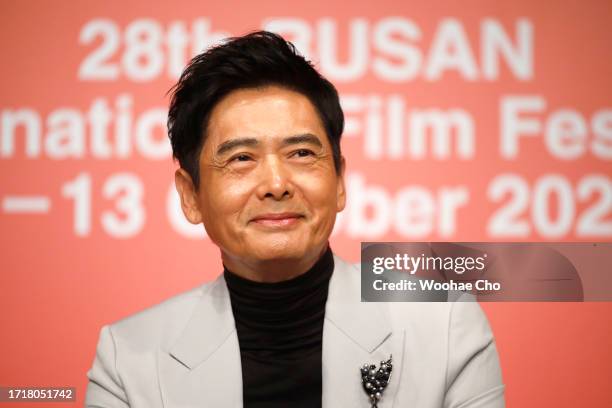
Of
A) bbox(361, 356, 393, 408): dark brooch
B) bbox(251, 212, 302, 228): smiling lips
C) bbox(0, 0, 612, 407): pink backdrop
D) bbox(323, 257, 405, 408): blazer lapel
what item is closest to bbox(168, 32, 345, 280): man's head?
bbox(251, 212, 302, 228): smiling lips

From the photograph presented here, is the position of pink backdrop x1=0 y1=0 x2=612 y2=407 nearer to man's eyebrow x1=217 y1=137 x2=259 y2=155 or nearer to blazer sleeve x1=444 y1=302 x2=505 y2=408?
blazer sleeve x1=444 y1=302 x2=505 y2=408

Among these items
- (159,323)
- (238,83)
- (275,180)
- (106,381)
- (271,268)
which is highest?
(238,83)

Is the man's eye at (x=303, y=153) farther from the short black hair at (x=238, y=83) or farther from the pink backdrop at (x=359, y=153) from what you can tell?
the pink backdrop at (x=359, y=153)

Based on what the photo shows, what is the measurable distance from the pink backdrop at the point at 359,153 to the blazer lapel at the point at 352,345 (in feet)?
1.90

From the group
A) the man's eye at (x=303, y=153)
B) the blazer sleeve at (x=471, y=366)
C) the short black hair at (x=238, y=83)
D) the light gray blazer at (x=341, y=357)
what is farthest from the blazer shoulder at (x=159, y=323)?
the blazer sleeve at (x=471, y=366)

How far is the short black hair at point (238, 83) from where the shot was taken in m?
1.71

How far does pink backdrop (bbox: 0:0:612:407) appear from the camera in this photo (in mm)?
2324

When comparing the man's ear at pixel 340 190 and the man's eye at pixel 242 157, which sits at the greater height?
the man's eye at pixel 242 157

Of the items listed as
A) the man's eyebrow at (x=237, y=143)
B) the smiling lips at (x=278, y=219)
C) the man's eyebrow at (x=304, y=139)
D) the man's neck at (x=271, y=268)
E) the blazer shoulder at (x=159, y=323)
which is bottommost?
the blazer shoulder at (x=159, y=323)

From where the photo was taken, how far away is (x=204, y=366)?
171 cm

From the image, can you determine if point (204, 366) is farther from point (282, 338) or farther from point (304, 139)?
point (304, 139)

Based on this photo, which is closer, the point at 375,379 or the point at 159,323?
the point at 375,379

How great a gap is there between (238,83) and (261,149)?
17 centimetres

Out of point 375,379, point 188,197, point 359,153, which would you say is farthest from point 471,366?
point 359,153
